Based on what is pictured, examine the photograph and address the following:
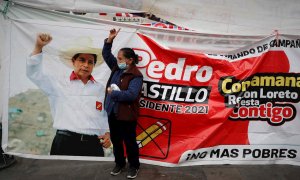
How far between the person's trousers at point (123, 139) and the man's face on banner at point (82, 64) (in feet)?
2.37

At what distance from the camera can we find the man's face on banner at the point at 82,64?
163 inches

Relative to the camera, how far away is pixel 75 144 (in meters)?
4.28

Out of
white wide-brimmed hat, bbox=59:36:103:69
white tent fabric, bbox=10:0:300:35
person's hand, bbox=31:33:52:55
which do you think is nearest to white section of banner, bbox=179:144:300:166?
white tent fabric, bbox=10:0:300:35

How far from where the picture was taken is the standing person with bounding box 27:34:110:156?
4.10m

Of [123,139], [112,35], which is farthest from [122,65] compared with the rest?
[123,139]

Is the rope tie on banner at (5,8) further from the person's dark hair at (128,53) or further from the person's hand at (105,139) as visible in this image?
the person's hand at (105,139)

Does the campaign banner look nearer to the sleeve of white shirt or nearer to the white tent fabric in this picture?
the sleeve of white shirt

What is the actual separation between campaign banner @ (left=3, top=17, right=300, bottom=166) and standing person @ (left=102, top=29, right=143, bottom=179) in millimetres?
209

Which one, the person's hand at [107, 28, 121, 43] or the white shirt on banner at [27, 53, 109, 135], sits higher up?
the person's hand at [107, 28, 121, 43]

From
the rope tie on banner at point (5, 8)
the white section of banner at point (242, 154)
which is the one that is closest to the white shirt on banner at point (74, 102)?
the rope tie on banner at point (5, 8)

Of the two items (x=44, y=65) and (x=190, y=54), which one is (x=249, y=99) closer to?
(x=190, y=54)

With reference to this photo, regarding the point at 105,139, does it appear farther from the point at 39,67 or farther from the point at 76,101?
the point at 39,67

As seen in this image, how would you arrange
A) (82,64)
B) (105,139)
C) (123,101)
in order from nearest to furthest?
(123,101) → (82,64) → (105,139)

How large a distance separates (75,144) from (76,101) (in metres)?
0.63
